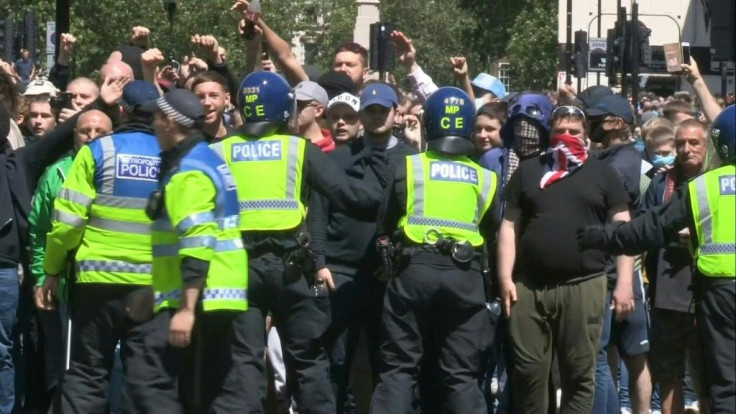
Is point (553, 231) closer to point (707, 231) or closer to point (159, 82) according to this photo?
point (707, 231)

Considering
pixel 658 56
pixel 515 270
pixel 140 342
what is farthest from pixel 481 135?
pixel 658 56

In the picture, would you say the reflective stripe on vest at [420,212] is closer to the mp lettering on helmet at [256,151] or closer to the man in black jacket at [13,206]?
the mp lettering on helmet at [256,151]

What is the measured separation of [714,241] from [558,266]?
126 cm

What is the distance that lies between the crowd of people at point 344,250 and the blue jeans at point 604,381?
2 cm

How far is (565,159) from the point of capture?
922cm

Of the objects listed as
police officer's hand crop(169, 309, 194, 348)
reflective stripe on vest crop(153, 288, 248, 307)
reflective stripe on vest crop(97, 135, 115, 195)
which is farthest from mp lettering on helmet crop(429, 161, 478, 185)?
police officer's hand crop(169, 309, 194, 348)

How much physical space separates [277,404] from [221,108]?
1.82 m

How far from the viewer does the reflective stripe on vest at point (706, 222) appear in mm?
8047

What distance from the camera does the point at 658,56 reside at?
50.4m

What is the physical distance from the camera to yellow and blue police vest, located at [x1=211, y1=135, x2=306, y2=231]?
884 cm

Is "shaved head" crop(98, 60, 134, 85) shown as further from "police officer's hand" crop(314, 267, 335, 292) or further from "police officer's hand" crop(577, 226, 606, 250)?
"police officer's hand" crop(577, 226, 606, 250)

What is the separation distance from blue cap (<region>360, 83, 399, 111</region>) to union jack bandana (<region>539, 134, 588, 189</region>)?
1056 millimetres

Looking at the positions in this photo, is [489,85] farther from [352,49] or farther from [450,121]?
[450,121]

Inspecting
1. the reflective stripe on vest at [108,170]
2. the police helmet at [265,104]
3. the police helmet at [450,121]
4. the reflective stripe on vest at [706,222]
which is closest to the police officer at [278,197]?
the police helmet at [265,104]
